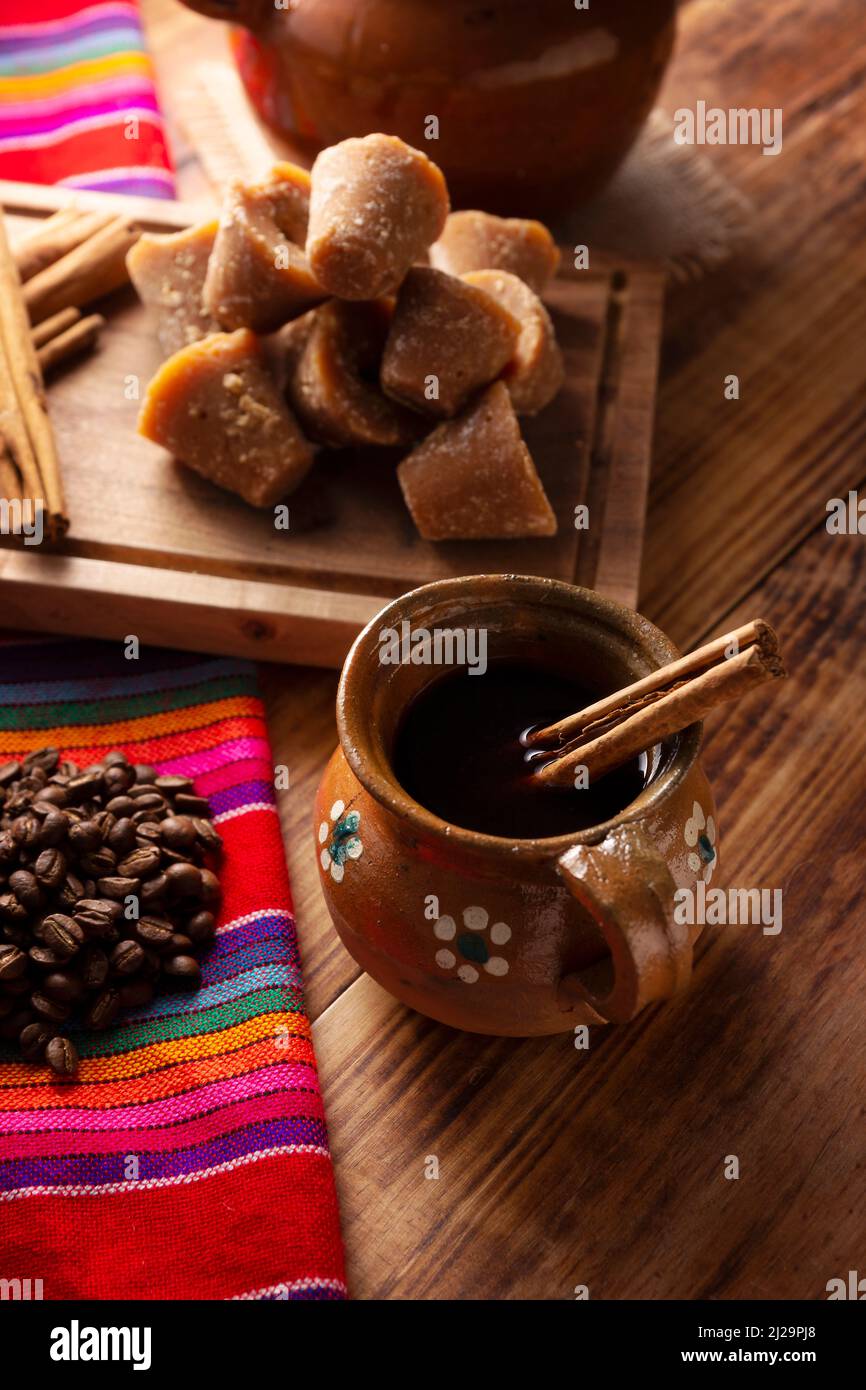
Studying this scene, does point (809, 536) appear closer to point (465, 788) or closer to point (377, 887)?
point (465, 788)

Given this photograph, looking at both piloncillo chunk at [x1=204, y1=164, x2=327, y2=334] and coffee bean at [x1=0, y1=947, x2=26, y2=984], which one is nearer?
coffee bean at [x1=0, y1=947, x2=26, y2=984]

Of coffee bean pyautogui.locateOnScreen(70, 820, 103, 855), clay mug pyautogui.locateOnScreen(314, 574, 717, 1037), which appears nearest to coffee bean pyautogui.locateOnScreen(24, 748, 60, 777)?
coffee bean pyautogui.locateOnScreen(70, 820, 103, 855)

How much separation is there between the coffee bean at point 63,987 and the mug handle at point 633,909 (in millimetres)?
517

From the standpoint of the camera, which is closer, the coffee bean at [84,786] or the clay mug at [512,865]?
the clay mug at [512,865]

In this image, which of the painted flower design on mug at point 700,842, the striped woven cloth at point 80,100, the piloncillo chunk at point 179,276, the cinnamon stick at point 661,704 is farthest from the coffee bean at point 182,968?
the striped woven cloth at point 80,100

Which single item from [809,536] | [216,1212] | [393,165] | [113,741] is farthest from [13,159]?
[216,1212]

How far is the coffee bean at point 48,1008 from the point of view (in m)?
1.23

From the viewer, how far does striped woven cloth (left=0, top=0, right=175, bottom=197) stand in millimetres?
2027

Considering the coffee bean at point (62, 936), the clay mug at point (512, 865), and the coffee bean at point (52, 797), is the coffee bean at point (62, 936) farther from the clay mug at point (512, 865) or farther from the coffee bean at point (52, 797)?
the clay mug at point (512, 865)

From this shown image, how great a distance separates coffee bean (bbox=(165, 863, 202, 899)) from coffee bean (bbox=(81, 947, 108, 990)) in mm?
88

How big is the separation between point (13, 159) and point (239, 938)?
4.47 ft

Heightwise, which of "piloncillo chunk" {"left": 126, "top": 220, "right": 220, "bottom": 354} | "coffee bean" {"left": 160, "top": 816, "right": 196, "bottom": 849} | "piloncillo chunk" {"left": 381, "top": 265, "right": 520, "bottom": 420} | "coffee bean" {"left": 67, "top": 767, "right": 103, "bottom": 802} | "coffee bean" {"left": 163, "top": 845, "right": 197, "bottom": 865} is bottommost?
"coffee bean" {"left": 163, "top": 845, "right": 197, "bottom": 865}

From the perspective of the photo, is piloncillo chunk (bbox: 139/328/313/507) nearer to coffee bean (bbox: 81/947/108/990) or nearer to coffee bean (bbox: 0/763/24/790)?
coffee bean (bbox: 0/763/24/790)

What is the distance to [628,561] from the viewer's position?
1.57 metres
